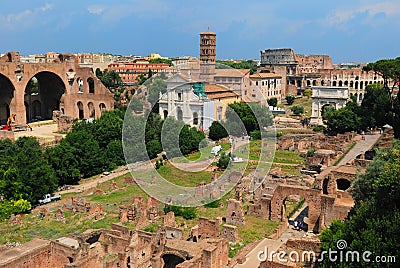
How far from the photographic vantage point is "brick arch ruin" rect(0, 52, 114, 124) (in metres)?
57.8

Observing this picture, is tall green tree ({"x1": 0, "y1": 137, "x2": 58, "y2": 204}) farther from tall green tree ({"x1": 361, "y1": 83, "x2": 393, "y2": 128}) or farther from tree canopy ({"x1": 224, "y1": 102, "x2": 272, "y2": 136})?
tall green tree ({"x1": 361, "y1": 83, "x2": 393, "y2": 128})

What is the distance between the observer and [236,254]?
20.0 meters

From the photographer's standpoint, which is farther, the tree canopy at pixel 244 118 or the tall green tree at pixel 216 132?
the tree canopy at pixel 244 118

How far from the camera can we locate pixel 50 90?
2675 inches

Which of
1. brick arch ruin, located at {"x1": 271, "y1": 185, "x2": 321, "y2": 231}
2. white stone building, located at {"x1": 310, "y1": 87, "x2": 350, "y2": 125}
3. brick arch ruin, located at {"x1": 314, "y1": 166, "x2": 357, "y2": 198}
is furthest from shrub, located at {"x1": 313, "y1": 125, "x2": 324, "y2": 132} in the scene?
brick arch ruin, located at {"x1": 271, "y1": 185, "x2": 321, "y2": 231}

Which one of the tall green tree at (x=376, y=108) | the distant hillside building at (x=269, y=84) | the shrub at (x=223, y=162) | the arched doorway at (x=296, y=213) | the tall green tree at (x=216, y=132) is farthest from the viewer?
the distant hillside building at (x=269, y=84)

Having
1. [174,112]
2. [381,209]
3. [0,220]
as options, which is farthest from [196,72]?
[381,209]

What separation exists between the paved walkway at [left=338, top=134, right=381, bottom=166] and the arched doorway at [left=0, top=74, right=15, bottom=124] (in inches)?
1769

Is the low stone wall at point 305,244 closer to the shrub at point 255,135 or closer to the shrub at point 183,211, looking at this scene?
the shrub at point 183,211

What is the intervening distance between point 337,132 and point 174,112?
777 inches

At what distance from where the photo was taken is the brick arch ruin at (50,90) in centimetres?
5781

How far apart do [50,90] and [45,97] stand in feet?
4.41

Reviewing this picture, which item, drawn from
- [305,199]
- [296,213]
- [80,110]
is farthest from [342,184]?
[80,110]

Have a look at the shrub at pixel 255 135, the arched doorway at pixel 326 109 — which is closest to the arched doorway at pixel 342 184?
the shrub at pixel 255 135
